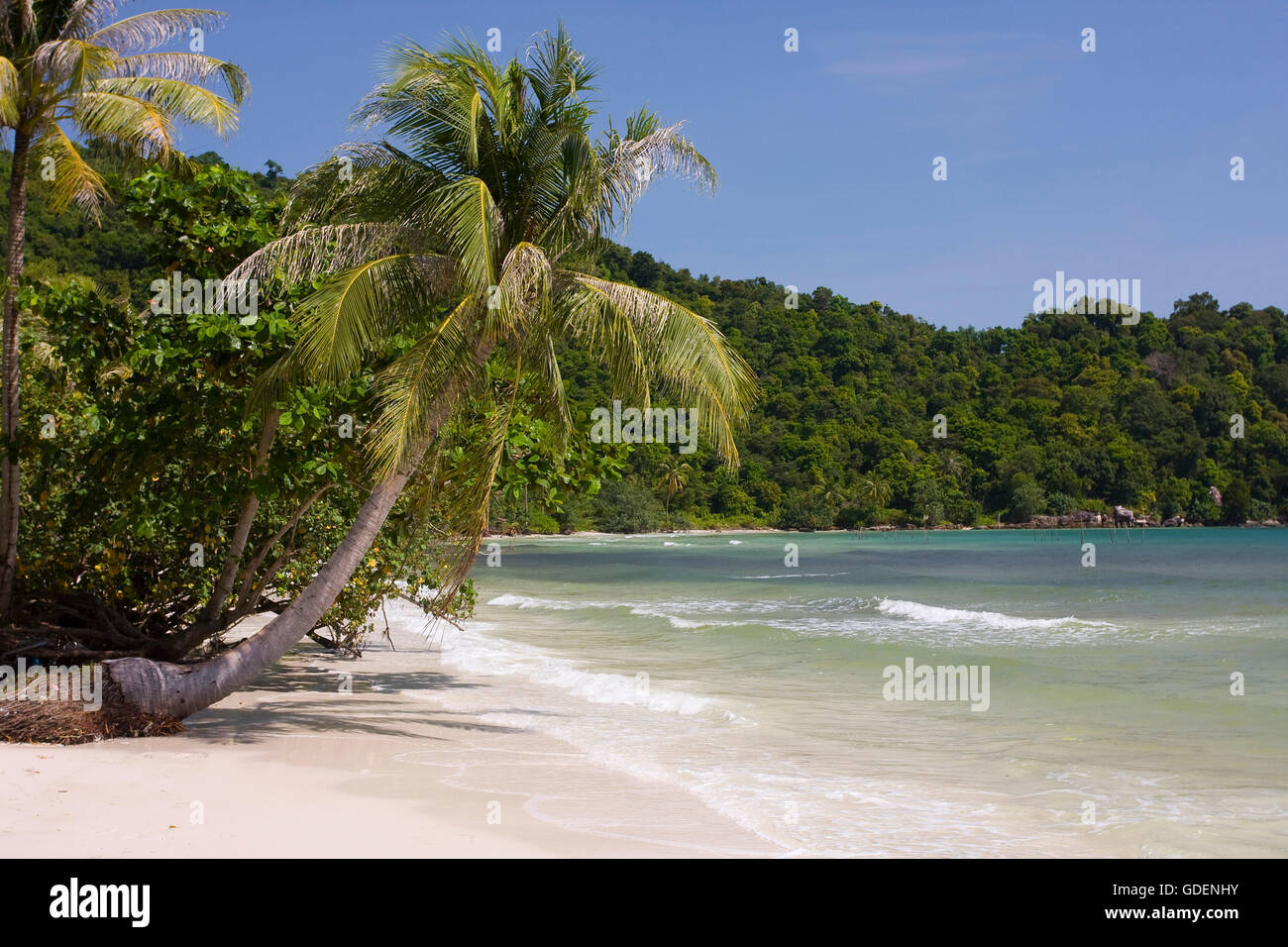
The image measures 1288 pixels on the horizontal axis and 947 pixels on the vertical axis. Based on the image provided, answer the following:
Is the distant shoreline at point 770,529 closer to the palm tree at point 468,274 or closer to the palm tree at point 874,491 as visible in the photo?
the palm tree at point 874,491

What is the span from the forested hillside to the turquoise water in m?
60.6

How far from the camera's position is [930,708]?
12562 millimetres

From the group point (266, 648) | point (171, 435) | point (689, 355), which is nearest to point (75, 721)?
point (266, 648)

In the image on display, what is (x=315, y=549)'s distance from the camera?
477 inches

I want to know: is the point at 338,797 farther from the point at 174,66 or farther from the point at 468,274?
the point at 174,66

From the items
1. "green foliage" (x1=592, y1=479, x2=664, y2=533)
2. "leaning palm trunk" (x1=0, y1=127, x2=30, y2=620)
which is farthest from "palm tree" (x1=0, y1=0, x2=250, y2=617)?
"green foliage" (x1=592, y1=479, x2=664, y2=533)

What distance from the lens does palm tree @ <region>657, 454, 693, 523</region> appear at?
100 m

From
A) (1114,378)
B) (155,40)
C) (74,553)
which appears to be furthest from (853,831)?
(1114,378)

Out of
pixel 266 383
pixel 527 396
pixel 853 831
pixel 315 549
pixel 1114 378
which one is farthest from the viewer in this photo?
pixel 1114 378

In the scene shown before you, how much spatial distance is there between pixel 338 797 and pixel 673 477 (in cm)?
9356

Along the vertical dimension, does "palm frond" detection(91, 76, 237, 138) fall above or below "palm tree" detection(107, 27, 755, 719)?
above

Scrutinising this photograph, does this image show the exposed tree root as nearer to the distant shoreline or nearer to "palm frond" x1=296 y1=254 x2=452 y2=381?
"palm frond" x1=296 y1=254 x2=452 y2=381

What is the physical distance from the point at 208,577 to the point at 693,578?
104 feet
